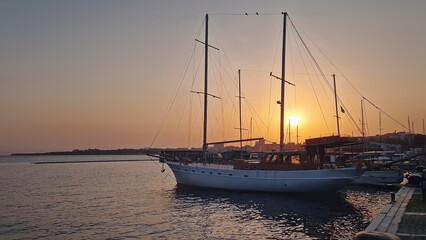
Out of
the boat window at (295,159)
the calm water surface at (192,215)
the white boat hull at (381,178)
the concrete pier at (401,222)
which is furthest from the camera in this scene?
the white boat hull at (381,178)

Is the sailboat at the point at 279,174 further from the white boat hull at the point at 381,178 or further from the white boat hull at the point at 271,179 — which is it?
the white boat hull at the point at 381,178

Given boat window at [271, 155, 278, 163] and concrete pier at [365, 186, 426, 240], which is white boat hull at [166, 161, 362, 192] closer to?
boat window at [271, 155, 278, 163]

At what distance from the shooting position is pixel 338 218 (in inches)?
945

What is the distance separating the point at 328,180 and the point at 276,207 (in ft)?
22.3

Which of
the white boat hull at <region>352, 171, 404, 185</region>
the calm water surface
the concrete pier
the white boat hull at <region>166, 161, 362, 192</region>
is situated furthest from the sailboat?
the concrete pier

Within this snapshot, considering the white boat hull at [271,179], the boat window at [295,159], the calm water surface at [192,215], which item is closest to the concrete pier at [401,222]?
the calm water surface at [192,215]

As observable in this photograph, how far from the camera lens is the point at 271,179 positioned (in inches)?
1374

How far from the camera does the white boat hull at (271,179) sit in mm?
32688

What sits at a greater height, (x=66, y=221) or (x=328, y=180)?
(x=328, y=180)

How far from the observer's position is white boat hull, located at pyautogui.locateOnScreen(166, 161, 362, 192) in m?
32.7

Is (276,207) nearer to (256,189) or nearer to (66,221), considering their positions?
(256,189)

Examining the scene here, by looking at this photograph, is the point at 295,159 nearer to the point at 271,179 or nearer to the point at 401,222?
the point at 271,179

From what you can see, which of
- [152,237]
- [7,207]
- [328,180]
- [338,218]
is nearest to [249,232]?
[152,237]

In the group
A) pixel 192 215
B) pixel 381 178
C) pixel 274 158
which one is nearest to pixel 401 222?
pixel 192 215
